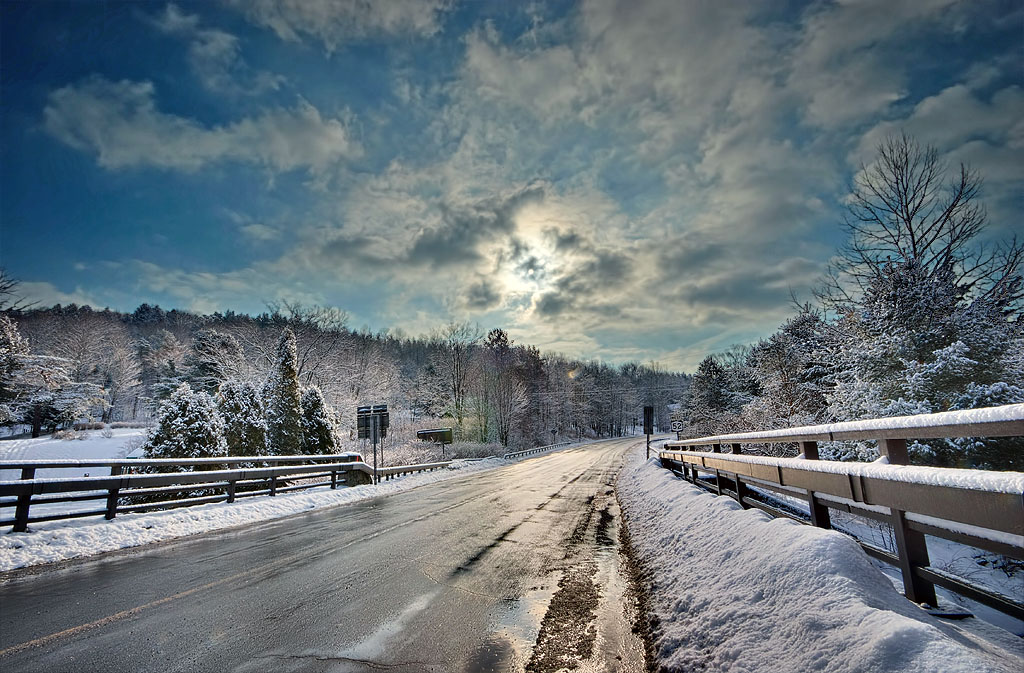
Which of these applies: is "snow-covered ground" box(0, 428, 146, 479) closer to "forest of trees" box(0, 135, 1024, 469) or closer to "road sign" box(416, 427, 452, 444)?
"forest of trees" box(0, 135, 1024, 469)

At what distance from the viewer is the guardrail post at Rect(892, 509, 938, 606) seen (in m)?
2.84

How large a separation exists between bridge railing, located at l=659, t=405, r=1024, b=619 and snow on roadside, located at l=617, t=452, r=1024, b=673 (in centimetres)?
24

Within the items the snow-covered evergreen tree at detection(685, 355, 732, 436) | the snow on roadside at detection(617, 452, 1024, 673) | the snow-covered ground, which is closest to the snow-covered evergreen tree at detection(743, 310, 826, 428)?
the snow-covered evergreen tree at detection(685, 355, 732, 436)

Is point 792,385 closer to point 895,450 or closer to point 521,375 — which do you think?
point 895,450

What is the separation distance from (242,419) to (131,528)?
869 centimetres

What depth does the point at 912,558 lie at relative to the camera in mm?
2930

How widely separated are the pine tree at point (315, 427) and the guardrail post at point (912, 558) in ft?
65.7

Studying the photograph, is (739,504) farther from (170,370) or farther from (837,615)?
(170,370)

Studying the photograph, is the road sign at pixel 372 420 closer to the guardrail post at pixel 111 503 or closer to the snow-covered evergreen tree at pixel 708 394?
the guardrail post at pixel 111 503

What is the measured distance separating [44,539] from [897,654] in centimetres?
1092

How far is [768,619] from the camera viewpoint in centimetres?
308

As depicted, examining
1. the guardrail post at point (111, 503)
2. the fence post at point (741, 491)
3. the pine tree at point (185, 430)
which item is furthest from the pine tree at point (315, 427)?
the fence post at point (741, 491)

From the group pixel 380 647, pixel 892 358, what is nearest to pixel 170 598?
pixel 380 647

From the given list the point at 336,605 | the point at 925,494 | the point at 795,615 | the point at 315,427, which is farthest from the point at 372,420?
the point at 925,494
